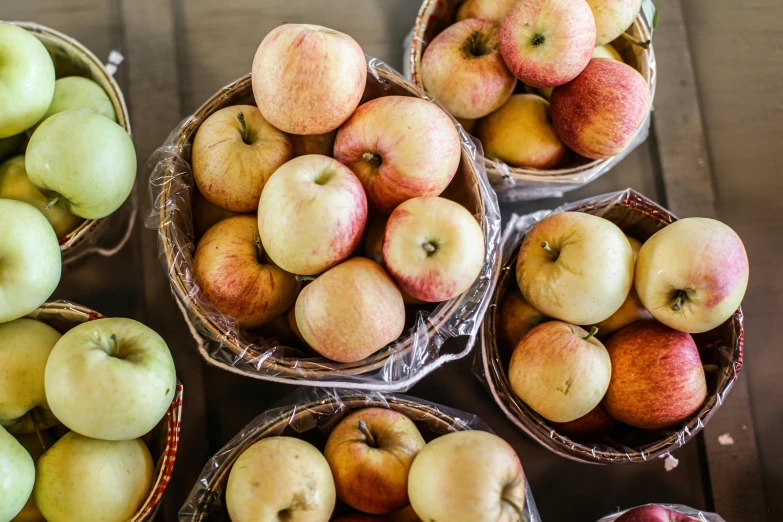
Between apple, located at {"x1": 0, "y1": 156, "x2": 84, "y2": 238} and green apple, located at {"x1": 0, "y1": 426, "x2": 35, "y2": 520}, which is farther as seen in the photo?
apple, located at {"x1": 0, "y1": 156, "x2": 84, "y2": 238}

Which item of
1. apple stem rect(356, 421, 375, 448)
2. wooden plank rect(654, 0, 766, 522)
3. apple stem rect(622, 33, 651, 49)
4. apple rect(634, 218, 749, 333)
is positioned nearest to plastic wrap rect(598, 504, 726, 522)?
wooden plank rect(654, 0, 766, 522)

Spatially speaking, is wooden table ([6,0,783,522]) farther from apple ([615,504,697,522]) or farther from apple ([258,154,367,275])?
apple ([258,154,367,275])

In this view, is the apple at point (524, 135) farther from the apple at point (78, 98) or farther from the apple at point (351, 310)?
the apple at point (78, 98)

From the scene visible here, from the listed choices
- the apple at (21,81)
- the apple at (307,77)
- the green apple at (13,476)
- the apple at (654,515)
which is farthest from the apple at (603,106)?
the green apple at (13,476)

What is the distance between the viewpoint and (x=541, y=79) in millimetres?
1045

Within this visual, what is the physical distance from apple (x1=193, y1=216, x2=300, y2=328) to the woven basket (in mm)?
163

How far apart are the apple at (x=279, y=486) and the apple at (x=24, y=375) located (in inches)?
12.7

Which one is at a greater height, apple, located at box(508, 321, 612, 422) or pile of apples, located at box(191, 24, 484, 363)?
pile of apples, located at box(191, 24, 484, 363)

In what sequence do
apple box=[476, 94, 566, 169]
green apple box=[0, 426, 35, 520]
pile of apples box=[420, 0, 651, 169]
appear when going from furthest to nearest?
1. apple box=[476, 94, 566, 169]
2. pile of apples box=[420, 0, 651, 169]
3. green apple box=[0, 426, 35, 520]

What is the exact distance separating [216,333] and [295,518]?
292 mm

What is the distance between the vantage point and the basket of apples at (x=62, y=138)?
917mm

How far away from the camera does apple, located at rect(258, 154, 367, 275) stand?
83 cm

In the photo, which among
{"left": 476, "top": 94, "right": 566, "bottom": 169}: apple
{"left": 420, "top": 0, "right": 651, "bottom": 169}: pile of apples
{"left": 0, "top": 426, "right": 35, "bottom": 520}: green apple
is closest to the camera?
{"left": 0, "top": 426, "right": 35, "bottom": 520}: green apple

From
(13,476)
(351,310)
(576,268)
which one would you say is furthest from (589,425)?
(13,476)
